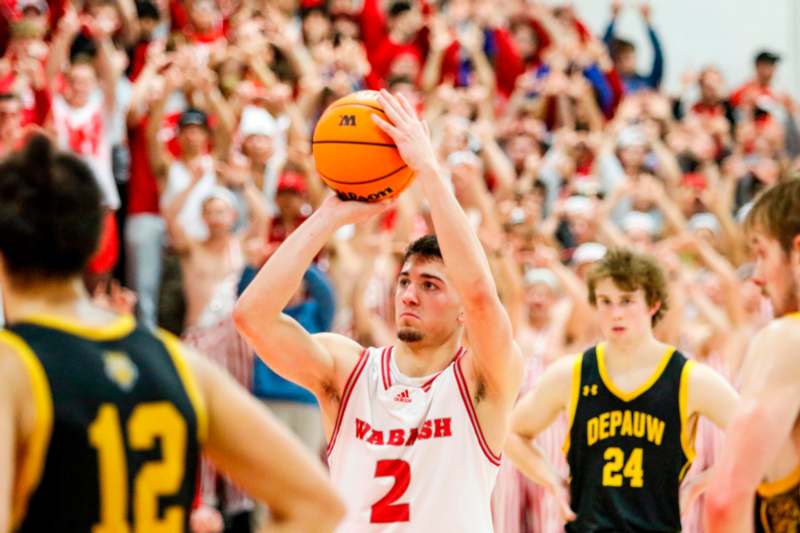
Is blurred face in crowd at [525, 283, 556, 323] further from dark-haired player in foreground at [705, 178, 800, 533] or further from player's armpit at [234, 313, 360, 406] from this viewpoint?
dark-haired player in foreground at [705, 178, 800, 533]

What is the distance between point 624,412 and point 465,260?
1.82 metres

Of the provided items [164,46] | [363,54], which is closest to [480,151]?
[363,54]

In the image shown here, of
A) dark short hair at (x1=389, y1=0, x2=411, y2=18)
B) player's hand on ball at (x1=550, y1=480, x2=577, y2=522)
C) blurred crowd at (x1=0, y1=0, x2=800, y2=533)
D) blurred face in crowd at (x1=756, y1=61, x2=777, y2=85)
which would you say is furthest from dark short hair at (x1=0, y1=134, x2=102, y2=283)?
blurred face in crowd at (x1=756, y1=61, x2=777, y2=85)

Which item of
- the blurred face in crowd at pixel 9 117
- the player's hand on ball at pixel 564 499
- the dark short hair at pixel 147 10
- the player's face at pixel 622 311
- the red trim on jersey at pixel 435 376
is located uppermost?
the dark short hair at pixel 147 10

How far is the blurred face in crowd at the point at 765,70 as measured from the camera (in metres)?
15.4

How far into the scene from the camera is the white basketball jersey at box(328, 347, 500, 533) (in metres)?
4.43

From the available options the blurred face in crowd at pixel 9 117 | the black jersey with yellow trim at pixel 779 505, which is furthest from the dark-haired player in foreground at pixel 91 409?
the blurred face in crowd at pixel 9 117

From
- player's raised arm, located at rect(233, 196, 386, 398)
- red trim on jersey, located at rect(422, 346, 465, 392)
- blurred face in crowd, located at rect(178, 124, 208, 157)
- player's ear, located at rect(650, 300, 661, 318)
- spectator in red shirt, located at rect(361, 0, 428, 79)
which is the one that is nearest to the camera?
player's raised arm, located at rect(233, 196, 386, 398)

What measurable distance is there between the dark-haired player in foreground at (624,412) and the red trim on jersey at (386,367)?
1396mm

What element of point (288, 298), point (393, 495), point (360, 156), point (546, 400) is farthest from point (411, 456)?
point (546, 400)

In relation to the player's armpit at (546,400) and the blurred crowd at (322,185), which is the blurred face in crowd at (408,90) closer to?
the blurred crowd at (322,185)

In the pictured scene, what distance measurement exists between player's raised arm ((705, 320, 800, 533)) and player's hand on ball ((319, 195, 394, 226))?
1637 mm

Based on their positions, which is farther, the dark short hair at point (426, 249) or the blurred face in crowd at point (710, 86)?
the blurred face in crowd at point (710, 86)

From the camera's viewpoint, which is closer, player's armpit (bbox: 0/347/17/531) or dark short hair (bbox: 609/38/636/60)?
player's armpit (bbox: 0/347/17/531)
